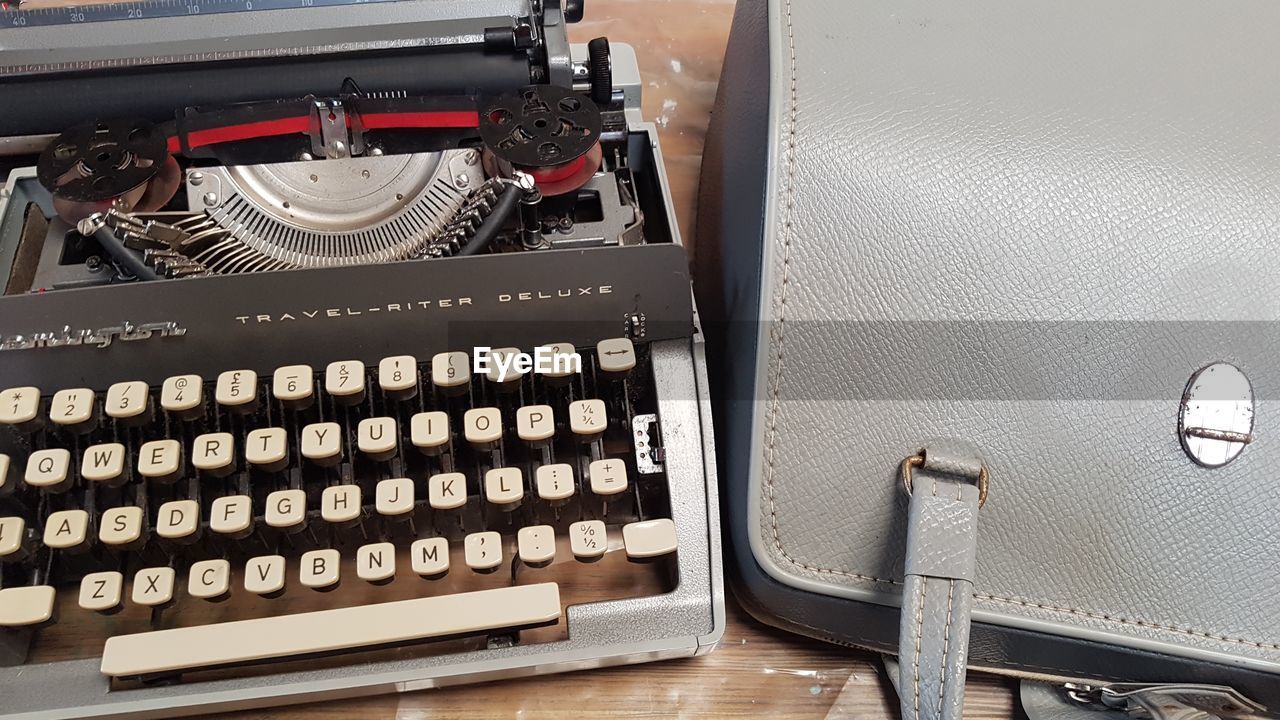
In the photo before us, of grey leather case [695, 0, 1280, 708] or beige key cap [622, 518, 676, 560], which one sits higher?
grey leather case [695, 0, 1280, 708]

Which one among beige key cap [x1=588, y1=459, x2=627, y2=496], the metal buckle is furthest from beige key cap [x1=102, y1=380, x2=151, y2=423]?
the metal buckle

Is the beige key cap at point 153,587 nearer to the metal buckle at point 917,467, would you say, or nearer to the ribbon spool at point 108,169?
the ribbon spool at point 108,169

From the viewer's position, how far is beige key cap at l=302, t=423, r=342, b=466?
702mm

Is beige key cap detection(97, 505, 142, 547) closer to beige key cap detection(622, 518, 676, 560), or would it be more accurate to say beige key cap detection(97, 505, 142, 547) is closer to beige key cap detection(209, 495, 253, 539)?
beige key cap detection(209, 495, 253, 539)

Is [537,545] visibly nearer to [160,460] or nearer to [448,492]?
[448,492]

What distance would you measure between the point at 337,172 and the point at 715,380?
46 centimetres

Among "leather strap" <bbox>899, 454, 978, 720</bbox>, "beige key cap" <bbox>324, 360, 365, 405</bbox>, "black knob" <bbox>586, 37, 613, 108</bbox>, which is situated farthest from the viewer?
"black knob" <bbox>586, 37, 613, 108</bbox>

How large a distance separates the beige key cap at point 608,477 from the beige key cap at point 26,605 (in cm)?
48

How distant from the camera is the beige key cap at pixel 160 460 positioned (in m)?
0.70

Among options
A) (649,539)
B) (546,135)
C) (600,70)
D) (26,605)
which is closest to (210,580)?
(26,605)

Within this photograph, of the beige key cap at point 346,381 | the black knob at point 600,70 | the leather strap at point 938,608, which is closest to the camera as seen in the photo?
the leather strap at point 938,608

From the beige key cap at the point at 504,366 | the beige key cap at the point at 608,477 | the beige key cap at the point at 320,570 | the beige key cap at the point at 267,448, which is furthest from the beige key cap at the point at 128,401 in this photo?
the beige key cap at the point at 608,477

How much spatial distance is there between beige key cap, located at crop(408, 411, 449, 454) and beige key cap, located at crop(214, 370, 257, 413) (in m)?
0.15

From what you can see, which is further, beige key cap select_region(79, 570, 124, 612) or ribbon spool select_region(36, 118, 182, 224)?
ribbon spool select_region(36, 118, 182, 224)
